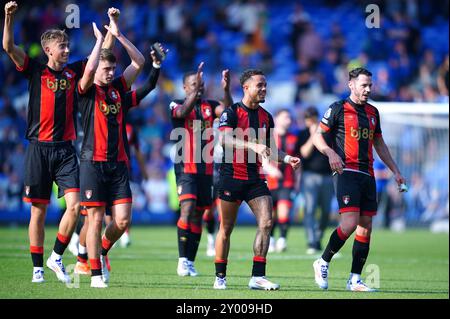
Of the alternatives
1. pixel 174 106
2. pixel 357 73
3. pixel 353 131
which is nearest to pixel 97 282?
pixel 174 106

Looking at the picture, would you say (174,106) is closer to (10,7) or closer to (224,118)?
(224,118)

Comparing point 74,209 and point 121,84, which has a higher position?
point 121,84

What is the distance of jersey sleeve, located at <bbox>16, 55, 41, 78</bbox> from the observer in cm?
1026

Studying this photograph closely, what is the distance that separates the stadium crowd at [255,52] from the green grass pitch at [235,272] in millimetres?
4250

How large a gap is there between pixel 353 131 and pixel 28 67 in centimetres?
388

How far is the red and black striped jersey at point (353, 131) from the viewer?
1058 centimetres

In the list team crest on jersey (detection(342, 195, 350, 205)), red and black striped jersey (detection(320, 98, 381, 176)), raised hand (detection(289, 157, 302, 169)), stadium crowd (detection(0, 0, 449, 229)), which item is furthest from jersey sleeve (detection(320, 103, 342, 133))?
stadium crowd (detection(0, 0, 449, 229))

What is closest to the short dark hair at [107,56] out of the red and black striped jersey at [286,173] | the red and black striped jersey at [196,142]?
the red and black striped jersey at [196,142]

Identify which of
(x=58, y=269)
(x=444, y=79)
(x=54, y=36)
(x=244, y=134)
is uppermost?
(x=444, y=79)

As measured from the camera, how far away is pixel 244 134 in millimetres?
10258

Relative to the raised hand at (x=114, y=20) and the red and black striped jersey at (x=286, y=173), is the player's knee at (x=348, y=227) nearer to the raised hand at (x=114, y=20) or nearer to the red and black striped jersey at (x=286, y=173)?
the raised hand at (x=114, y=20)

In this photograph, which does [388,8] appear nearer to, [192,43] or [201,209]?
[192,43]

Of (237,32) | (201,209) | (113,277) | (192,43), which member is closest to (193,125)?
(201,209)

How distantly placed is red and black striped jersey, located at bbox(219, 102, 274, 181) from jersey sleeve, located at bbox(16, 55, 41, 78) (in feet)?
7.27
